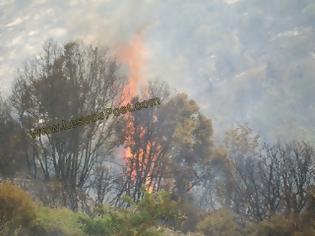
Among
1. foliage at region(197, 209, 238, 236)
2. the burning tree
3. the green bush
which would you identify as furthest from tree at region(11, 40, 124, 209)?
the green bush

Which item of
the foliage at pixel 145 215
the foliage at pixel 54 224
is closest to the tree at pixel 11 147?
the foliage at pixel 54 224

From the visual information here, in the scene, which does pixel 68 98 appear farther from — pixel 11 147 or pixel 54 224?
pixel 54 224

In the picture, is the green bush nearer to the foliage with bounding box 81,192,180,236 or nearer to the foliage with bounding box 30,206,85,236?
the foliage with bounding box 30,206,85,236

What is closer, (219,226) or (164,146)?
(219,226)

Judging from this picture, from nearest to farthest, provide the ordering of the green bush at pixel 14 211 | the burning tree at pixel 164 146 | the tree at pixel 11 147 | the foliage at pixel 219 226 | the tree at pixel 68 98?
1. the green bush at pixel 14 211
2. the foliage at pixel 219 226
3. the tree at pixel 68 98
4. the tree at pixel 11 147
5. the burning tree at pixel 164 146

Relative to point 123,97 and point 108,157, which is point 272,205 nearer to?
point 123,97

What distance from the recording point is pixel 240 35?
188 m

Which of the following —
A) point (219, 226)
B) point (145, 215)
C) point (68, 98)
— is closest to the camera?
point (145, 215)

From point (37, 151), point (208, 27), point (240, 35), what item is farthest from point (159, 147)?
point (240, 35)

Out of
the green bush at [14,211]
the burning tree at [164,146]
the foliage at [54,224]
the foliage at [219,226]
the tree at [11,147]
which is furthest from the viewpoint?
the burning tree at [164,146]

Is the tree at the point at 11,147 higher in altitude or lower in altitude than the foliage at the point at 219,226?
higher

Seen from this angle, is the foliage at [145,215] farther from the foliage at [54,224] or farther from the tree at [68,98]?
the tree at [68,98]

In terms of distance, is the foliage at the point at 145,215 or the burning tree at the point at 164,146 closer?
the foliage at the point at 145,215

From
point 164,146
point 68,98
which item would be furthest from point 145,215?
point 164,146
